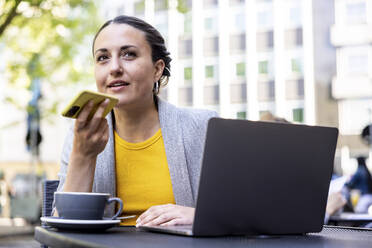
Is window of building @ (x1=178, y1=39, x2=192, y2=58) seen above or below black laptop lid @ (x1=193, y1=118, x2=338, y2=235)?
above

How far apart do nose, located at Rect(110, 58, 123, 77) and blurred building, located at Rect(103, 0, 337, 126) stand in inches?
550

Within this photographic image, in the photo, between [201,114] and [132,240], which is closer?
[132,240]

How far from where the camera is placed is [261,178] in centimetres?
123

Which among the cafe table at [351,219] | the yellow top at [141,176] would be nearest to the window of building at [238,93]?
the cafe table at [351,219]

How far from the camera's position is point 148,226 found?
137 centimetres

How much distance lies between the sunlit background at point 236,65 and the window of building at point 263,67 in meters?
0.04

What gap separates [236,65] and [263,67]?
3.83ft

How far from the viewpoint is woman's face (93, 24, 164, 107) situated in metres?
1.90

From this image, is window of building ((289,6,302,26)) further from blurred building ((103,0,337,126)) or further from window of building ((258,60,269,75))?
window of building ((258,60,269,75))

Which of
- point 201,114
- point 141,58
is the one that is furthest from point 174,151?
point 141,58

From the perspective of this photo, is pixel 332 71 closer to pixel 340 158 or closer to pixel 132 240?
pixel 340 158

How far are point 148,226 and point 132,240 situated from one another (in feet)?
0.75

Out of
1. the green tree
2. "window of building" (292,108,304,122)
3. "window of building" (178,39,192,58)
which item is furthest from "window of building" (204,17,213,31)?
the green tree

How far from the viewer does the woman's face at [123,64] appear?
6.23 feet
